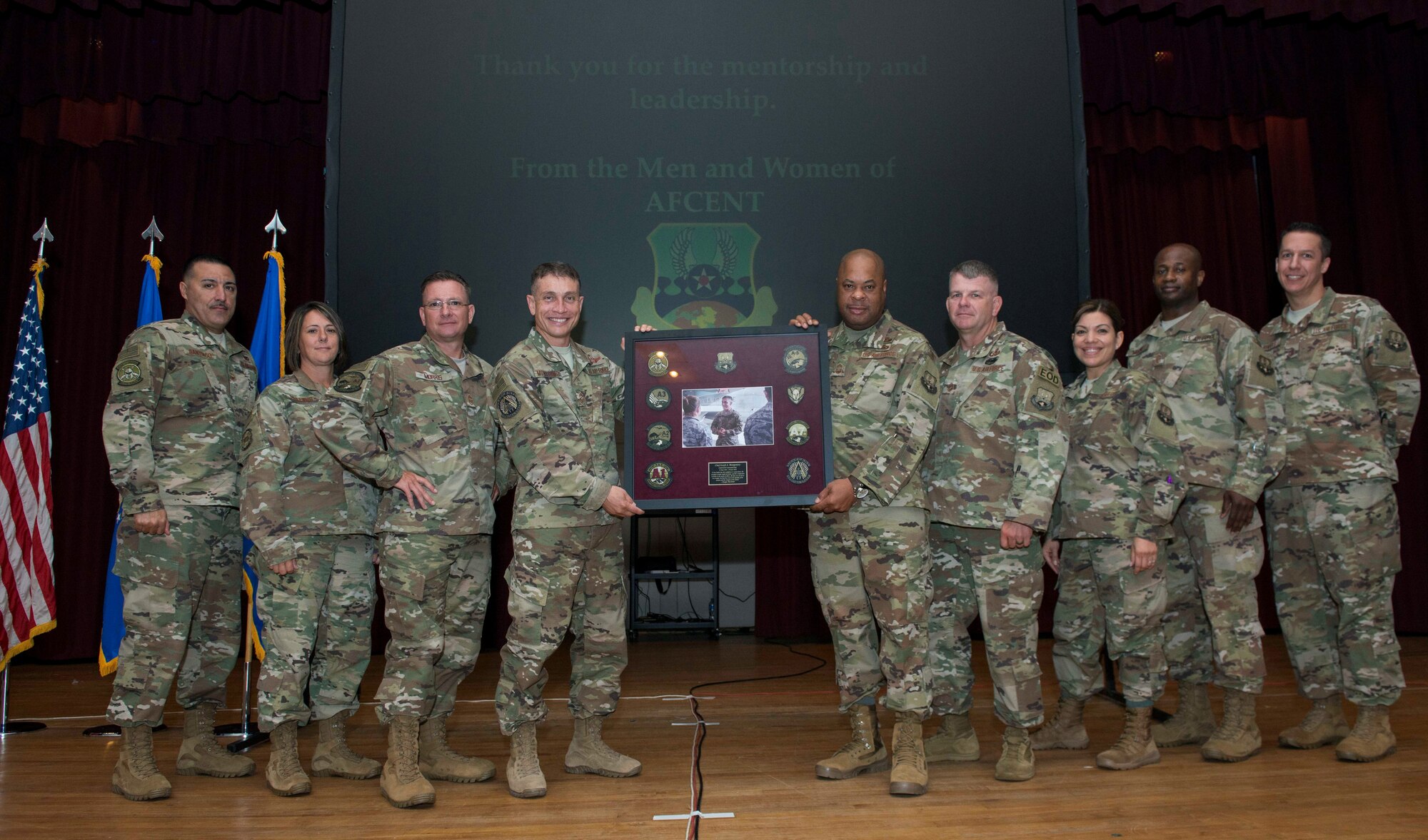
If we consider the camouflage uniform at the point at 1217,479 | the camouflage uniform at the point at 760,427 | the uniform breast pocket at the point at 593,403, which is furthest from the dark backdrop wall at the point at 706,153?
the camouflage uniform at the point at 760,427

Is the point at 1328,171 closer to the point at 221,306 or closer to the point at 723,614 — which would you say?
the point at 723,614

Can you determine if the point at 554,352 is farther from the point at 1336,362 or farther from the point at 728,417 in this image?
the point at 1336,362

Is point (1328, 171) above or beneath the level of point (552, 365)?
above

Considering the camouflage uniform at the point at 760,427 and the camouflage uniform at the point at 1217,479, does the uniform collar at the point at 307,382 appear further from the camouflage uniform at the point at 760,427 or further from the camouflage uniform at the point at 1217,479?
the camouflage uniform at the point at 1217,479

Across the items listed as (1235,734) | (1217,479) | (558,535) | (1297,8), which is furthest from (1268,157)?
(558,535)

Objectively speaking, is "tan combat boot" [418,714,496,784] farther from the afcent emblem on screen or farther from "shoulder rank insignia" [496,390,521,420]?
the afcent emblem on screen

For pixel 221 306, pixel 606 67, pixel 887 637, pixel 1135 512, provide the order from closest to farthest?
1. pixel 887 637
2. pixel 1135 512
3. pixel 221 306
4. pixel 606 67

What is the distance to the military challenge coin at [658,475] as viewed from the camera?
311 cm

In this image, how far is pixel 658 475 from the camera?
10.2 ft

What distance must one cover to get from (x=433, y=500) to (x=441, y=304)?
2.32ft

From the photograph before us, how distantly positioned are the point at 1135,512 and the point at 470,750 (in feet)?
8.87

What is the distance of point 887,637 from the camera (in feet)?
10.1

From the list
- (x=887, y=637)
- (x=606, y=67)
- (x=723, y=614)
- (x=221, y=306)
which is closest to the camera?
(x=887, y=637)

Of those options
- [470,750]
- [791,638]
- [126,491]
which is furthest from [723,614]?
[126,491]
